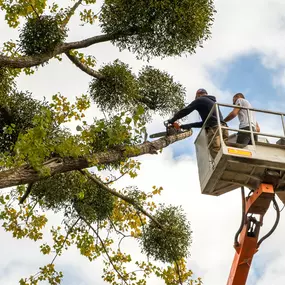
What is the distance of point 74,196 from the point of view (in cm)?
1177

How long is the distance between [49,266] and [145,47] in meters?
4.46

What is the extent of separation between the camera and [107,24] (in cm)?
1173

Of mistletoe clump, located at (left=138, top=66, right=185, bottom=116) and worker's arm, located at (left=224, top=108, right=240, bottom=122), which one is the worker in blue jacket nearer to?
worker's arm, located at (left=224, top=108, right=240, bottom=122)

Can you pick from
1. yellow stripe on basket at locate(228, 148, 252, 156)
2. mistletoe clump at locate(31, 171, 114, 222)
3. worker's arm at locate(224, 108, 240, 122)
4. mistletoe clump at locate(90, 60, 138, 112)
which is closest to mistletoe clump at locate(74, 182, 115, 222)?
mistletoe clump at locate(31, 171, 114, 222)

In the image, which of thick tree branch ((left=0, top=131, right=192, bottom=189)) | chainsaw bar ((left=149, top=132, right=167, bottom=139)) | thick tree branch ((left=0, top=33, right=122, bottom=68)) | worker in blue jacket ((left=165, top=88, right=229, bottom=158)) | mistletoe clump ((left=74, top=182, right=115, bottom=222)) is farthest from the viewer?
mistletoe clump ((left=74, top=182, right=115, bottom=222))

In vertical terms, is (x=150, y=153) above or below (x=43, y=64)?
below

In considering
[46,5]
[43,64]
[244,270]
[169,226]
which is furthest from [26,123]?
[244,270]

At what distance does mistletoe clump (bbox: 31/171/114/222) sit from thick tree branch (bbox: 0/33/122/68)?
7.35 feet

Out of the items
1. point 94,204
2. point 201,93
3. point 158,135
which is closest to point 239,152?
point 201,93

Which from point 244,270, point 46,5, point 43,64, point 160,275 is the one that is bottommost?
point 244,270

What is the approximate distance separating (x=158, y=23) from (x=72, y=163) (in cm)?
381

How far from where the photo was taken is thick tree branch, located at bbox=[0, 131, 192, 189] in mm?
7949

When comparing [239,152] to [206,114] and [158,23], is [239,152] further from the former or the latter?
→ [158,23]

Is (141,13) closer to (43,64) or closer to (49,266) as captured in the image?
(43,64)
